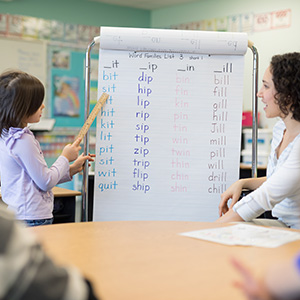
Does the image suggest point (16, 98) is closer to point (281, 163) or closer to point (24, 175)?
point (24, 175)

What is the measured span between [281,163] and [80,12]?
4.70 m

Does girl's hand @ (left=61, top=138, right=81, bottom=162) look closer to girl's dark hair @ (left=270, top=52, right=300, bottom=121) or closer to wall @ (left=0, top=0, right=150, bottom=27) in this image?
girl's dark hair @ (left=270, top=52, right=300, bottom=121)

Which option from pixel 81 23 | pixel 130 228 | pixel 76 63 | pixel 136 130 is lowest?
pixel 130 228

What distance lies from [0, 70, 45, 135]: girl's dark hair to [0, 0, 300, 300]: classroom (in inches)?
1.3

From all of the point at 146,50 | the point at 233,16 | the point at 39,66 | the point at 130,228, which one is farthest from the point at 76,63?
the point at 130,228

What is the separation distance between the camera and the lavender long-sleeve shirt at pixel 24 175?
2160 mm

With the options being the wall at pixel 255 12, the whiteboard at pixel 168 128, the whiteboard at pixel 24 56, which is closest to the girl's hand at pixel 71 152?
the whiteboard at pixel 168 128

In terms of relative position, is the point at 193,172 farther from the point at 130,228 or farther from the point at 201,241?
the point at 201,241

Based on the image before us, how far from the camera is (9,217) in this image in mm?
722

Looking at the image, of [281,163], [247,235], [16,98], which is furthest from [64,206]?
[247,235]

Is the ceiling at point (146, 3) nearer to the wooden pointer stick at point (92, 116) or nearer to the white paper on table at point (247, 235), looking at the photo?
the wooden pointer stick at point (92, 116)

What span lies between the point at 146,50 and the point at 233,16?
3524mm

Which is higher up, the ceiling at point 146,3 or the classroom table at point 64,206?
the ceiling at point 146,3

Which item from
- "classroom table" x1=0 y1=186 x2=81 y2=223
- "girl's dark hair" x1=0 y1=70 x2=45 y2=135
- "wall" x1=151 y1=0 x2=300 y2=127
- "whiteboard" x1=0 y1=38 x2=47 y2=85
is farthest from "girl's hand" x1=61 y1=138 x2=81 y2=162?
"whiteboard" x1=0 y1=38 x2=47 y2=85
